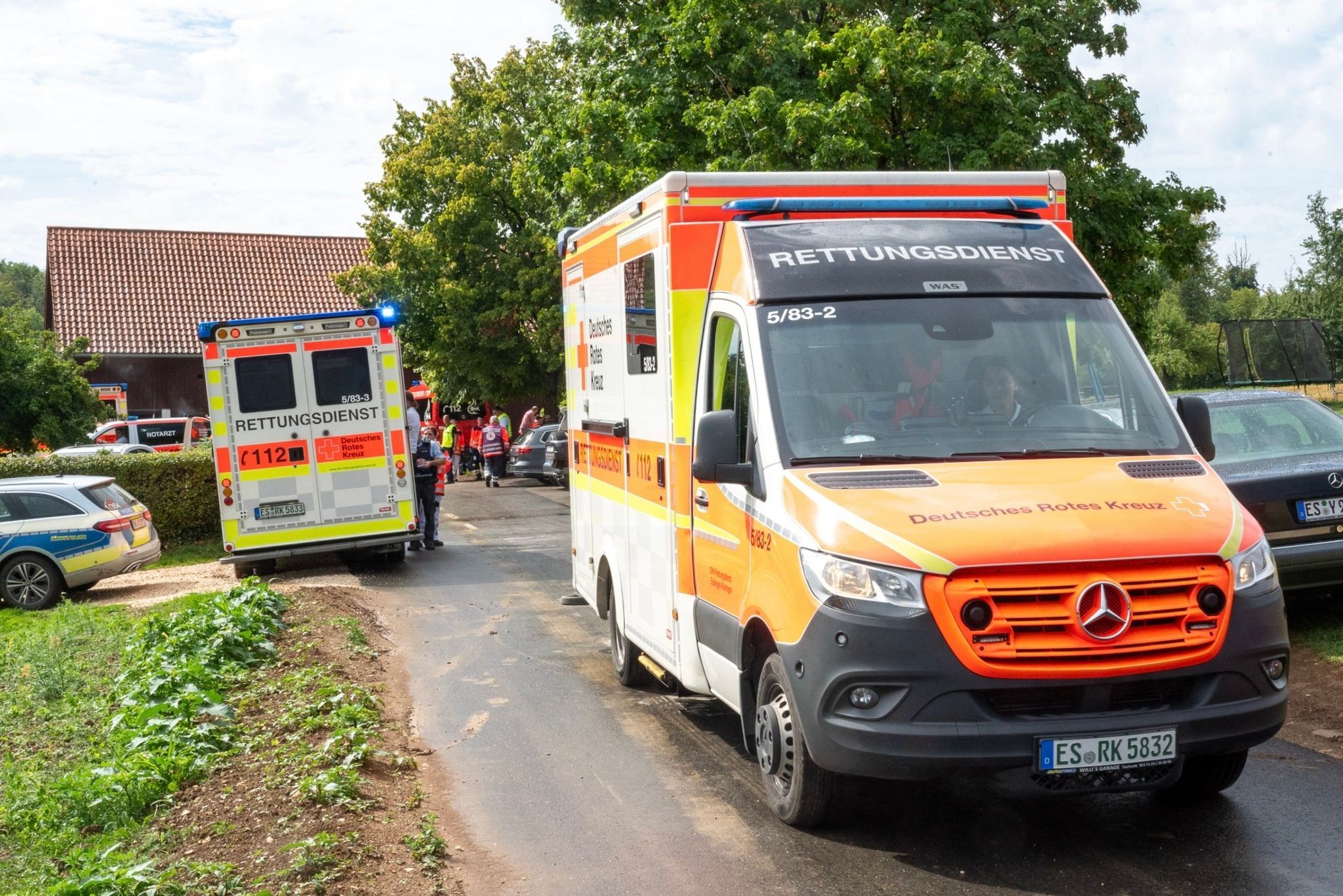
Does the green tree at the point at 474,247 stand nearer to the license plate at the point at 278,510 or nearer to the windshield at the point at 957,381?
the license plate at the point at 278,510

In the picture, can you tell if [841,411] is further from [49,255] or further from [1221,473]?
[49,255]

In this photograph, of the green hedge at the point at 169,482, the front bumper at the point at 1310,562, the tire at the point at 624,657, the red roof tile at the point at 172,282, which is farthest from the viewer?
the red roof tile at the point at 172,282

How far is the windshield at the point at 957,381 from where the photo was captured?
6.12 metres

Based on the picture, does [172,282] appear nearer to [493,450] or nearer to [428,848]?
[493,450]

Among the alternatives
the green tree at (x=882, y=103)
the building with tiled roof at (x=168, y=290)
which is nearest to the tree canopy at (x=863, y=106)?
the green tree at (x=882, y=103)

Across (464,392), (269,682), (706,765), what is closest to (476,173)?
(464,392)

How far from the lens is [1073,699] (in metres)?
5.27

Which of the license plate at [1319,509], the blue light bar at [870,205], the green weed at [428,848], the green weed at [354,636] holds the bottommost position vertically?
the green weed at [354,636]

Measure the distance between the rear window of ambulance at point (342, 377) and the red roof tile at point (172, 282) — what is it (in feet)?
109

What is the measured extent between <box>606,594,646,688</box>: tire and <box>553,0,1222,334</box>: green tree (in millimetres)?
Answer: 11492

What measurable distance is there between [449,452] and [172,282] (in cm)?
1971

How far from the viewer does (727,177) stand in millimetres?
7285

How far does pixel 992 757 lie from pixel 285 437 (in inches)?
517

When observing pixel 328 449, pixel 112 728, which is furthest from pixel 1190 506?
pixel 328 449
